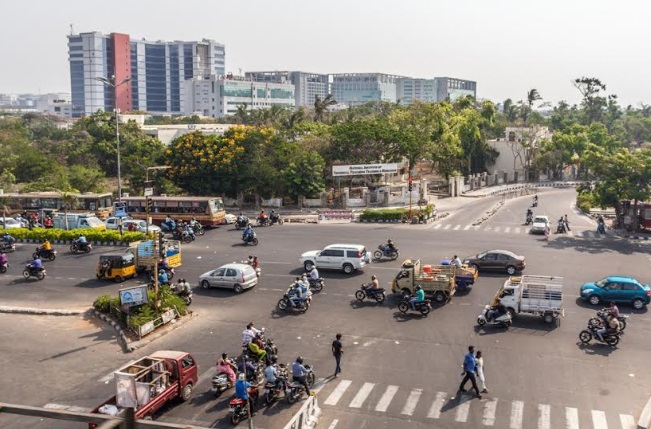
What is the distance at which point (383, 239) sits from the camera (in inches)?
1688

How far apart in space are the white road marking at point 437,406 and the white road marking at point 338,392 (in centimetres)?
268

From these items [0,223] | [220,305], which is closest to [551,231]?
[220,305]

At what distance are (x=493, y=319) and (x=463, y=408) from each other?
7.49 metres

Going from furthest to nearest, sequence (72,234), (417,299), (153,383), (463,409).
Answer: (72,234) < (417,299) < (463,409) < (153,383)

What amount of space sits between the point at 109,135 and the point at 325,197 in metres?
36.2

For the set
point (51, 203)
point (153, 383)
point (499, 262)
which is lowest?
point (153, 383)

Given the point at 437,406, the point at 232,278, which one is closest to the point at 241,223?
the point at 232,278

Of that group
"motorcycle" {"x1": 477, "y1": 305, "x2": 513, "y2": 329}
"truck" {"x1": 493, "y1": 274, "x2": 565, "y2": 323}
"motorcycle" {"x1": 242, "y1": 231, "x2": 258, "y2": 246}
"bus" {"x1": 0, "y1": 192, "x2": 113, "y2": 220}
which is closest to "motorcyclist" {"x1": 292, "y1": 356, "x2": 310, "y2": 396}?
"motorcycle" {"x1": 477, "y1": 305, "x2": 513, "y2": 329}

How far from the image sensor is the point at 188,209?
48.0 metres

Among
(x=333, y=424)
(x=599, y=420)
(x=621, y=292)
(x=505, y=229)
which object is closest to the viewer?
(x=333, y=424)

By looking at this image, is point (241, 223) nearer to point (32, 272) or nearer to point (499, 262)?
point (32, 272)

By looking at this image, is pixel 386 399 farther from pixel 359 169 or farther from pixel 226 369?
pixel 359 169

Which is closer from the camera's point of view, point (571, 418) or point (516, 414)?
point (571, 418)

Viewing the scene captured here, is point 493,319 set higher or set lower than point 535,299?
lower
